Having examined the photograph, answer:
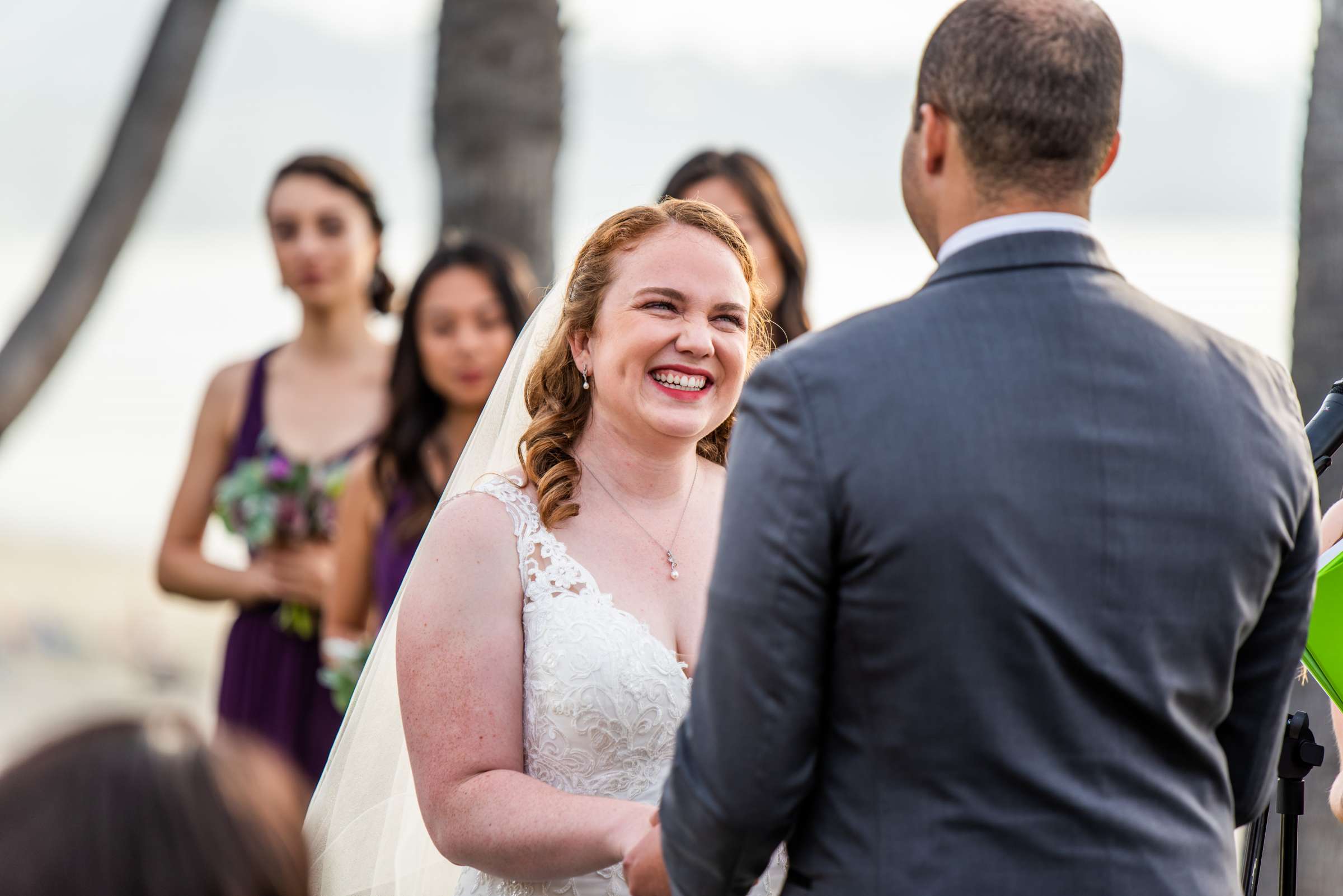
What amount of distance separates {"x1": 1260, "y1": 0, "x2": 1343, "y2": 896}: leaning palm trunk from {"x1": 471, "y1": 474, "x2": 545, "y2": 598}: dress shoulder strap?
256 cm

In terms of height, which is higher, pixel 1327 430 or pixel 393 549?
pixel 1327 430

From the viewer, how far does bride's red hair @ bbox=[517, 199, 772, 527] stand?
299cm

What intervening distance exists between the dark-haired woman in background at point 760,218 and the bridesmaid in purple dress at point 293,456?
1.29 m

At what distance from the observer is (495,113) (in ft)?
21.6

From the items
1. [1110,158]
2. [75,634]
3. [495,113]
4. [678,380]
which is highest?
[495,113]

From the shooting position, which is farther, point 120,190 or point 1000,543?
point 120,190

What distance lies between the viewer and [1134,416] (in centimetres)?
190

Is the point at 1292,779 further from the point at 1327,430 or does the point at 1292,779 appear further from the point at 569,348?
the point at 569,348

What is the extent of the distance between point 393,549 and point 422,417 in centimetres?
47

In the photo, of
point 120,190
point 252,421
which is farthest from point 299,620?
point 120,190

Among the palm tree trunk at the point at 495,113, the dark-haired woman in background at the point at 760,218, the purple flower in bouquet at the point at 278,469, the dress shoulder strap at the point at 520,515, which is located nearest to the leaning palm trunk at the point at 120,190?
the palm tree trunk at the point at 495,113

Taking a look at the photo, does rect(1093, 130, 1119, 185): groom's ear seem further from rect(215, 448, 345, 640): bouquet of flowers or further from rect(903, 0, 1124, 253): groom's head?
rect(215, 448, 345, 640): bouquet of flowers

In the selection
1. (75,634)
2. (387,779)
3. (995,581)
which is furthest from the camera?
(75,634)

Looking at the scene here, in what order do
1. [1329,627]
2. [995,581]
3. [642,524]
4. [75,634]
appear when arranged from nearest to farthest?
[995,581], [1329,627], [642,524], [75,634]
